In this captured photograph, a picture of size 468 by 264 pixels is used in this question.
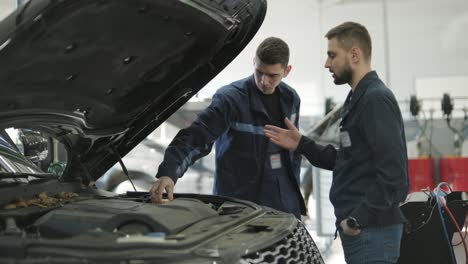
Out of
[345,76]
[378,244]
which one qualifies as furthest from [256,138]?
[378,244]

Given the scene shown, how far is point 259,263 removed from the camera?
1536 mm

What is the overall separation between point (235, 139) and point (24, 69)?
1327mm

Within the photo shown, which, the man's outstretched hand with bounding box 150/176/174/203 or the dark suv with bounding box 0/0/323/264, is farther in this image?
the man's outstretched hand with bounding box 150/176/174/203

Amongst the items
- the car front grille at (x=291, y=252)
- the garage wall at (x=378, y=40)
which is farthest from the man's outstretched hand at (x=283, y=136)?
the garage wall at (x=378, y=40)

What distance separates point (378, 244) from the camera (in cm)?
233

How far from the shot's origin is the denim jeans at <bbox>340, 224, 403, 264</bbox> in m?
2.33

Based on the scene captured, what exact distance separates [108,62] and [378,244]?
48.3 inches

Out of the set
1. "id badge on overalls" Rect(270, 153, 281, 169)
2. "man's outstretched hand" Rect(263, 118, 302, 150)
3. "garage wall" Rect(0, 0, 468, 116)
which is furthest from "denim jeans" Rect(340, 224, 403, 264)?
"garage wall" Rect(0, 0, 468, 116)

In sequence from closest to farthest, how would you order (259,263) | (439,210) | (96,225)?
(259,263) < (96,225) < (439,210)

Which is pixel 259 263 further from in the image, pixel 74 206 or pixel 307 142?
pixel 307 142

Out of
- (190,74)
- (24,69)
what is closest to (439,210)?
(190,74)

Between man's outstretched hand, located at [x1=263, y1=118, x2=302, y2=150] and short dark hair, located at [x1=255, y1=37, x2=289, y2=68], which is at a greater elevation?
short dark hair, located at [x1=255, y1=37, x2=289, y2=68]

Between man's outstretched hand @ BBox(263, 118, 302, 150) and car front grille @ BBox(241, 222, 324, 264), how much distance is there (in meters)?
0.83

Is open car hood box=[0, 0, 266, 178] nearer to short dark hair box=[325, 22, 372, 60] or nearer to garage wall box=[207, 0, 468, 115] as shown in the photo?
short dark hair box=[325, 22, 372, 60]
